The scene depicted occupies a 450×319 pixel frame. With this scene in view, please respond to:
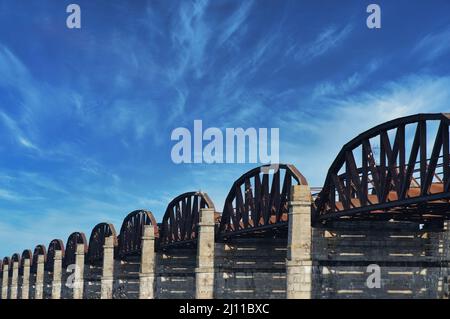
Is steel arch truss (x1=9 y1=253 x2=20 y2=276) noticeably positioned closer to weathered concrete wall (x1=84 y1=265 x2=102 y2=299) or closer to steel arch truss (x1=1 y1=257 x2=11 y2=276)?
steel arch truss (x1=1 y1=257 x2=11 y2=276)

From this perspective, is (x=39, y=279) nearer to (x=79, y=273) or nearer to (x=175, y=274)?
(x=79, y=273)

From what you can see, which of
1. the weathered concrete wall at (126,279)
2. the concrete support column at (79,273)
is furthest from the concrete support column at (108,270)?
the concrete support column at (79,273)

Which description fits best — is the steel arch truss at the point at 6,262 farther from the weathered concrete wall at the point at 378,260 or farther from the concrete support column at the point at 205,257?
the weathered concrete wall at the point at 378,260

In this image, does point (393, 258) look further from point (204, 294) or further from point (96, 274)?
point (96, 274)

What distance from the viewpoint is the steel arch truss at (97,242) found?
80581 millimetres

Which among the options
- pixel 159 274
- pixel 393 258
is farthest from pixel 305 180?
pixel 159 274

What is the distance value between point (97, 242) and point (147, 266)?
26.0 metres

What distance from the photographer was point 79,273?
8488 cm

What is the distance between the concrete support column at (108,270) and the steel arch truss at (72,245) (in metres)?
17.1

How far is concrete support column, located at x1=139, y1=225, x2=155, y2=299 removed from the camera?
59.5 meters

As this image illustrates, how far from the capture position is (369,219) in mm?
35469

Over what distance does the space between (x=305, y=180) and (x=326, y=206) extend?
2031mm

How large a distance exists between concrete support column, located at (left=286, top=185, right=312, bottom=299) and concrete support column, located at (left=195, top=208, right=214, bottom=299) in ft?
→ 45.8

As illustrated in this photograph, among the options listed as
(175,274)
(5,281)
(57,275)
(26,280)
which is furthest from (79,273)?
(5,281)
